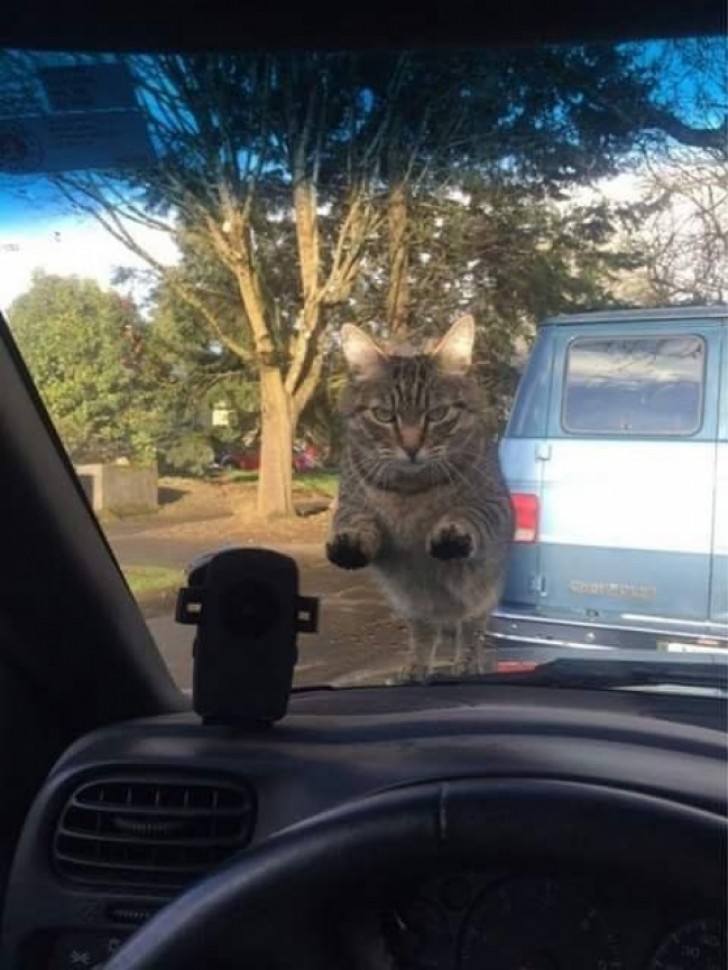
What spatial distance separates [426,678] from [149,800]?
2.40 feet

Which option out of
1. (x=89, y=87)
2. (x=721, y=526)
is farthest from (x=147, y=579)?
(x=721, y=526)

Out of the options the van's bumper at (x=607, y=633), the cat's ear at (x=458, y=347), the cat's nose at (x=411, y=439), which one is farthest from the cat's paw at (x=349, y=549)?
the cat's ear at (x=458, y=347)

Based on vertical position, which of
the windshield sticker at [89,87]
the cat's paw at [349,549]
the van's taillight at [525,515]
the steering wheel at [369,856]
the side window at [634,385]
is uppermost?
the windshield sticker at [89,87]

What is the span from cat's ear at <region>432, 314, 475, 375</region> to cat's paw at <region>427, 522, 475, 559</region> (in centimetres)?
36

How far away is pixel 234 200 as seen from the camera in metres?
3.50

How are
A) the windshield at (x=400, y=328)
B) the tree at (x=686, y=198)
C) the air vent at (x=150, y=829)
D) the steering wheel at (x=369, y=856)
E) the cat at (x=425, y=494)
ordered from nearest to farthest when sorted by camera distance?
the steering wheel at (x=369, y=856) < the air vent at (x=150, y=829) < the tree at (x=686, y=198) < the windshield at (x=400, y=328) < the cat at (x=425, y=494)

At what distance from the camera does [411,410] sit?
3459 millimetres

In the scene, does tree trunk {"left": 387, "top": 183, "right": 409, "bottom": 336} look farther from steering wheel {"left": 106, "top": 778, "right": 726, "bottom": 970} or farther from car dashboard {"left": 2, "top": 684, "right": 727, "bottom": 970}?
steering wheel {"left": 106, "top": 778, "right": 726, "bottom": 970}

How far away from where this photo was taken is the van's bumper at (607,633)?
11.3 feet

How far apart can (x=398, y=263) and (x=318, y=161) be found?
30cm

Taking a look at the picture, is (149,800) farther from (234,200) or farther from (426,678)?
(234,200)

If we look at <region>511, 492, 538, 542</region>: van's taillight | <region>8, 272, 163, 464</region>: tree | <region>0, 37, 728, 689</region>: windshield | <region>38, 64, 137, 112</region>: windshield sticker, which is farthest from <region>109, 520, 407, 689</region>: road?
<region>38, 64, 137, 112</region>: windshield sticker

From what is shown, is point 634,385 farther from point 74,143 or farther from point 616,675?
point 74,143

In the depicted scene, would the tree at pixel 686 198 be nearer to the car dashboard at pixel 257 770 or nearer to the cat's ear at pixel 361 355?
the cat's ear at pixel 361 355
